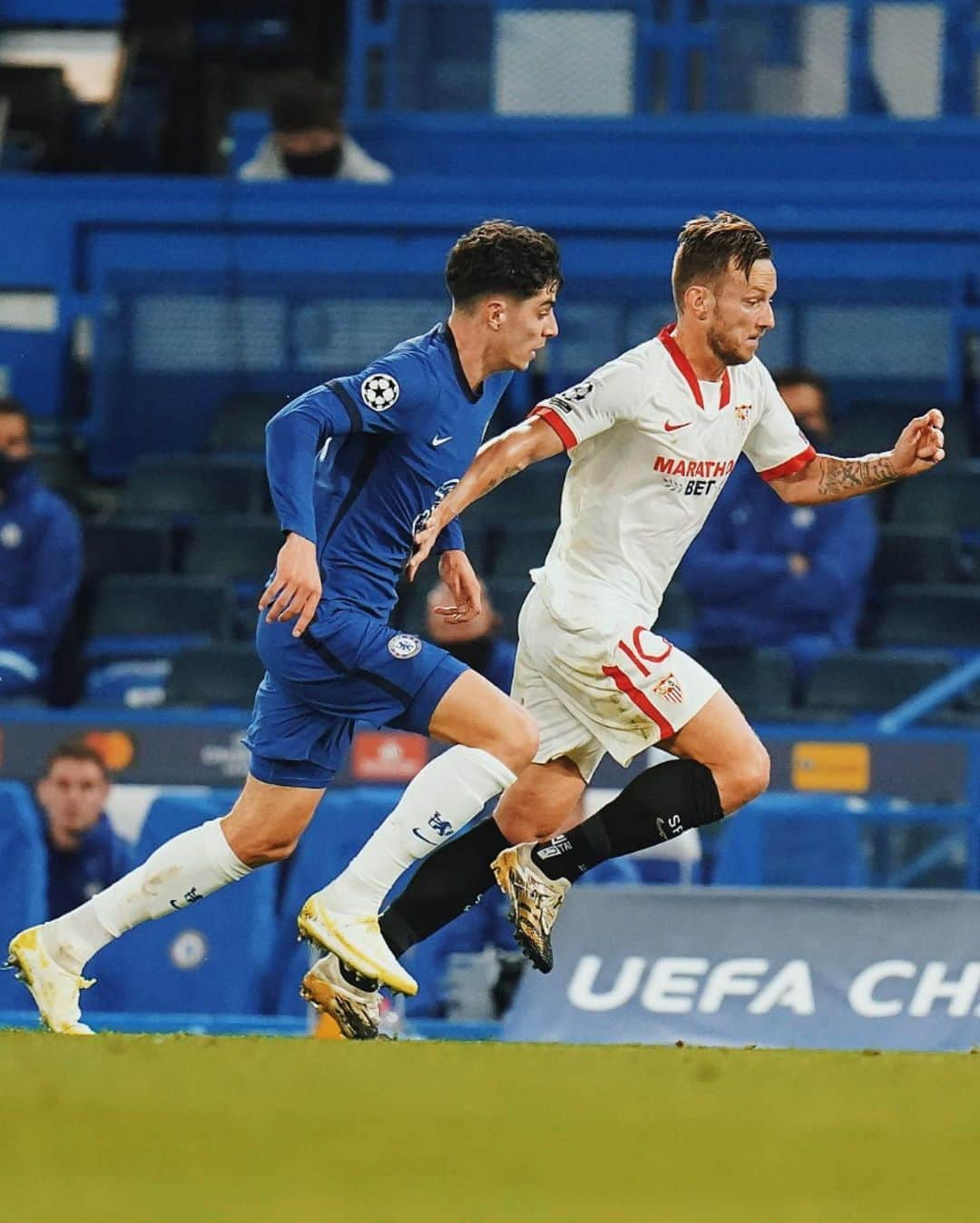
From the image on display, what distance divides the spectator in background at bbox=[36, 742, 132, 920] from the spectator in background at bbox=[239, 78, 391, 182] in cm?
410

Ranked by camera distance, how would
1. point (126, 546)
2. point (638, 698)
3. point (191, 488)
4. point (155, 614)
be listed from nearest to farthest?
point (638, 698)
point (155, 614)
point (126, 546)
point (191, 488)

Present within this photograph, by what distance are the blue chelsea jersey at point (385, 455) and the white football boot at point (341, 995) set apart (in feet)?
2.83

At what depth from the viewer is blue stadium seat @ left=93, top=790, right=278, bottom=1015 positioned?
8328 mm

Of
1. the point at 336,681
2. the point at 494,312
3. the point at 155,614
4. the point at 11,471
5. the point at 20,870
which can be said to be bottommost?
the point at 20,870

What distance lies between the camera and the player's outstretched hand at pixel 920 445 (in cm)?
578

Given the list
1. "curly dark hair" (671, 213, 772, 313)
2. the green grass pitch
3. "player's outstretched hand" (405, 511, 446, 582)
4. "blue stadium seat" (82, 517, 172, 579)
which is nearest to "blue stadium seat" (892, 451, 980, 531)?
"blue stadium seat" (82, 517, 172, 579)

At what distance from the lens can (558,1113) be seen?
14.5 feet

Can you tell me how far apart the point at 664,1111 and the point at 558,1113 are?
0.20 metres

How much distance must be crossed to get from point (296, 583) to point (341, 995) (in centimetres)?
105

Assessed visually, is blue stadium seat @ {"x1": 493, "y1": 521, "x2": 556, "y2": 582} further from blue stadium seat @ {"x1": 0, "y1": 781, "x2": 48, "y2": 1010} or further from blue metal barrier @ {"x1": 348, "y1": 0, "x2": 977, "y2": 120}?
blue metal barrier @ {"x1": 348, "y1": 0, "x2": 977, "y2": 120}

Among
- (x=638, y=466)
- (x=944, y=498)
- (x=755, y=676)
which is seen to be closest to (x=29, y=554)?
(x=755, y=676)

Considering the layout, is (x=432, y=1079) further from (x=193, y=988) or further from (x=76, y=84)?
(x=76, y=84)

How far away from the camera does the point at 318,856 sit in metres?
8.48

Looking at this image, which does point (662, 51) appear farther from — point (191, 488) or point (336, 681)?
point (336, 681)
